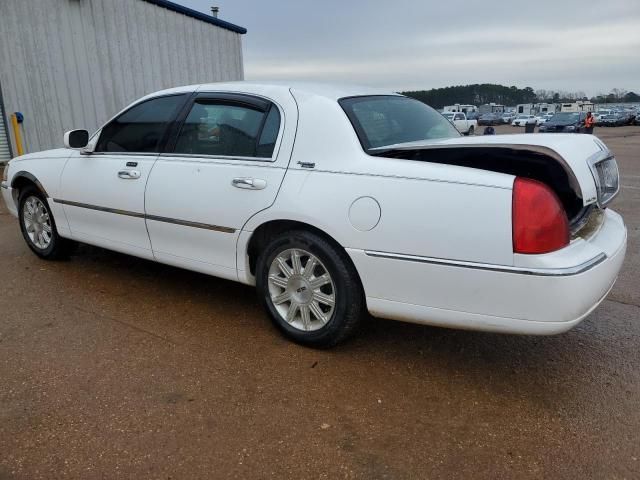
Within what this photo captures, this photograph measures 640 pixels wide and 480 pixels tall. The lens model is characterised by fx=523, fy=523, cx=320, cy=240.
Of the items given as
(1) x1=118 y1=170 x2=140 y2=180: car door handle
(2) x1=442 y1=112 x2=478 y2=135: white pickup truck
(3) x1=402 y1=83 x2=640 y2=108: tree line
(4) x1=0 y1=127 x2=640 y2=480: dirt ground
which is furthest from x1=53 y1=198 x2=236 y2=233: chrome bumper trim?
(3) x1=402 y1=83 x2=640 y2=108: tree line

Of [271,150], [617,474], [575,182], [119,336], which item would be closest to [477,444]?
[617,474]

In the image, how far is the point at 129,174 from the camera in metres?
3.84

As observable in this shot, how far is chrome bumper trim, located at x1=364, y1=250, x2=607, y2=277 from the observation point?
2350 mm

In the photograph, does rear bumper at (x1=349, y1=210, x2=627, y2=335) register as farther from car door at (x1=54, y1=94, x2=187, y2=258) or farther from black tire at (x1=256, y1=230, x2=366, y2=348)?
car door at (x1=54, y1=94, x2=187, y2=258)

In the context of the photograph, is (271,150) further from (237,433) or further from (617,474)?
(617,474)

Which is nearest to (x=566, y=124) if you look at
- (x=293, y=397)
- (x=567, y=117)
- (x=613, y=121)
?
(x=567, y=117)

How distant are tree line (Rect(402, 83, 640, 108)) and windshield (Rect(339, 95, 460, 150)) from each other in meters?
100

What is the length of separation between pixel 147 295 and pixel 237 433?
201 centimetres

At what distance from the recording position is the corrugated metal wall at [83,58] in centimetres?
999

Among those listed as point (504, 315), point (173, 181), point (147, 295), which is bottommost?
point (147, 295)

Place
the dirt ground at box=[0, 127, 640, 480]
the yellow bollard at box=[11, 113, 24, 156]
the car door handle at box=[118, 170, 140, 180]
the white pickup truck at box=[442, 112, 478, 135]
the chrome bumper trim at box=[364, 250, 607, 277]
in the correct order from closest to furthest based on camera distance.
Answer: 1. the dirt ground at box=[0, 127, 640, 480]
2. the chrome bumper trim at box=[364, 250, 607, 277]
3. the car door handle at box=[118, 170, 140, 180]
4. the white pickup truck at box=[442, 112, 478, 135]
5. the yellow bollard at box=[11, 113, 24, 156]

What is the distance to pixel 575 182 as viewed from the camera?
2.61m

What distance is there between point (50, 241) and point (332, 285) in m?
3.18

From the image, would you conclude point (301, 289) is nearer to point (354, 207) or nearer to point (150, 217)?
point (354, 207)
